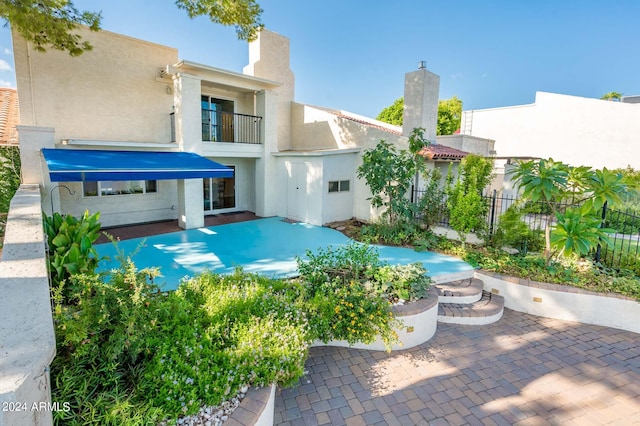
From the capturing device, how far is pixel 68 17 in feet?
53.4

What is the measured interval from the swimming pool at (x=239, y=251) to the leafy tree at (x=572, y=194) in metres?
3.88

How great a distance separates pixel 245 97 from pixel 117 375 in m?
25.0

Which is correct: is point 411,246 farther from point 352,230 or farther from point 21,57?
point 21,57

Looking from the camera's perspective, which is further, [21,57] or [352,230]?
[352,230]

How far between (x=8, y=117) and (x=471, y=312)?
1191 inches

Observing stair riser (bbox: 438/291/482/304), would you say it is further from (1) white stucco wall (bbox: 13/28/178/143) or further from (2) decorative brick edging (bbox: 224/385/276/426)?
(1) white stucco wall (bbox: 13/28/178/143)

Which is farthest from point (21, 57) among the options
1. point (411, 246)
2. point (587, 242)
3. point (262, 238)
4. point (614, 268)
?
point (614, 268)

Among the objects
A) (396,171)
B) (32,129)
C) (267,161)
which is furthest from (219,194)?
(396,171)

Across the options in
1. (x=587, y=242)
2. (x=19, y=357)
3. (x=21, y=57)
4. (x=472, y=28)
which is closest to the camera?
(x=19, y=357)

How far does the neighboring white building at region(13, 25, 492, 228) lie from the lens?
62.7ft

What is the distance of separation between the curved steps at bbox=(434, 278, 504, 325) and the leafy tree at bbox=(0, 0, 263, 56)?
57.0 ft

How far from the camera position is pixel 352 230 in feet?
72.5

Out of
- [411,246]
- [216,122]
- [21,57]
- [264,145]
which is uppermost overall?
[21,57]

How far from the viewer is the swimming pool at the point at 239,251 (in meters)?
14.2
